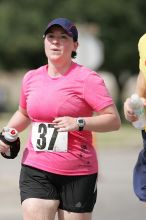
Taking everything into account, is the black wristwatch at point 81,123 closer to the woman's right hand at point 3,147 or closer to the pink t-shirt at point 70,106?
the pink t-shirt at point 70,106

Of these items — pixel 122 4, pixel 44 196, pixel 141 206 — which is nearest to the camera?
pixel 44 196

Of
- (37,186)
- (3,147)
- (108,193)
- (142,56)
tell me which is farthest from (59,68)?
(108,193)

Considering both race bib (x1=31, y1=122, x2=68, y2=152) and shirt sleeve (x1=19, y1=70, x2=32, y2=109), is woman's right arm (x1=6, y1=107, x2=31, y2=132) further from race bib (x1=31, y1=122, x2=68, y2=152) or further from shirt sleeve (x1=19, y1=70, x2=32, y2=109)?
race bib (x1=31, y1=122, x2=68, y2=152)

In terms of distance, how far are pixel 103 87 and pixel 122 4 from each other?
33.8 m

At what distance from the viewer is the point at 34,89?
5832 millimetres

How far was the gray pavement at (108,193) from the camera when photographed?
391 inches

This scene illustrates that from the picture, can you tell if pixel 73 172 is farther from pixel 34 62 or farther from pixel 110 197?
pixel 34 62

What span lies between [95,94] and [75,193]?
0.69 metres

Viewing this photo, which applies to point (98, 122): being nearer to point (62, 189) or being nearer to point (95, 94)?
point (95, 94)

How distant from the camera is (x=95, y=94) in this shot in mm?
5719

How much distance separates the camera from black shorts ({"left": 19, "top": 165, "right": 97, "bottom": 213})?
5723 mm

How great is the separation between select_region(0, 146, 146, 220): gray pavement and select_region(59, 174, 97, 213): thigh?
12.6 feet

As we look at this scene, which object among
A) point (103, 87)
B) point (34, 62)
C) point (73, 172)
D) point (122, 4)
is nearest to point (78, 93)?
point (103, 87)

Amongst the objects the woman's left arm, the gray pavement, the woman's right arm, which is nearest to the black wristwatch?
the woman's left arm
